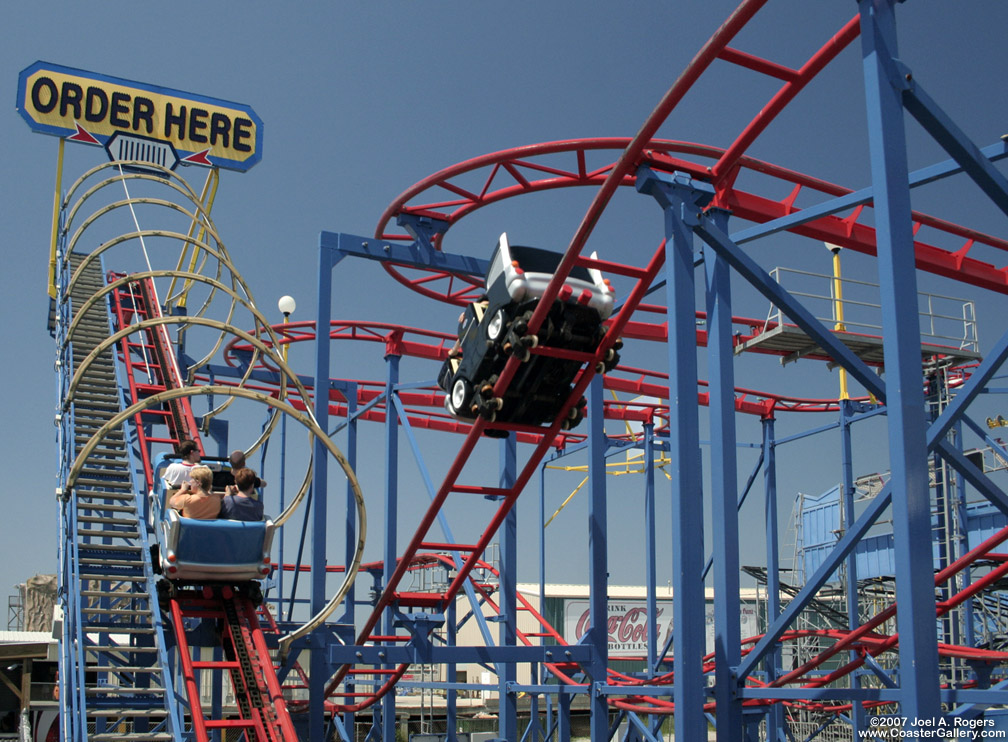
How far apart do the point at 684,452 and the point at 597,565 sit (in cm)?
473

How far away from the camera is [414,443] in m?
13.0

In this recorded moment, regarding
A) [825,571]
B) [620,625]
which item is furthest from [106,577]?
[620,625]

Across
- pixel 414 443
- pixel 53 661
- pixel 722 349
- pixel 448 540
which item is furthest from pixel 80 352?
pixel 53 661

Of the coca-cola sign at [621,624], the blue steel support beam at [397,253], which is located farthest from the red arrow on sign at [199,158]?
the coca-cola sign at [621,624]

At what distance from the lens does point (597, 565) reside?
12812mm

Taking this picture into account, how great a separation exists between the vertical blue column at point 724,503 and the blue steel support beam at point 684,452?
470 mm

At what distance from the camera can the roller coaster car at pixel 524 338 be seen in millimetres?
9508

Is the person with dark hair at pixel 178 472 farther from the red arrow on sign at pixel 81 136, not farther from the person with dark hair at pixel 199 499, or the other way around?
the red arrow on sign at pixel 81 136

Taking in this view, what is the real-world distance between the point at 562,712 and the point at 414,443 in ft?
13.2

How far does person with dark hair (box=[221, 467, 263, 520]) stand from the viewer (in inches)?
366

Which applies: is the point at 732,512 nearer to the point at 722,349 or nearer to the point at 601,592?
the point at 722,349

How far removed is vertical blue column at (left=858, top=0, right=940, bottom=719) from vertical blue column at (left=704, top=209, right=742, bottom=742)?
95.4 inches

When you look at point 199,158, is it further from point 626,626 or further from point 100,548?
point 626,626

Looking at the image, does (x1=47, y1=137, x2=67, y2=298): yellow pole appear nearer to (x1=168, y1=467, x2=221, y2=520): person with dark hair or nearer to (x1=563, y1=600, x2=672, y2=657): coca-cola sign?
(x1=168, y1=467, x2=221, y2=520): person with dark hair
